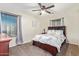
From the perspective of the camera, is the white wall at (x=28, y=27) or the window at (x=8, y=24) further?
the white wall at (x=28, y=27)

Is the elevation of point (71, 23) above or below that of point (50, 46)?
above

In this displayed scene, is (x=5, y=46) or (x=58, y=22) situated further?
(x=58, y=22)

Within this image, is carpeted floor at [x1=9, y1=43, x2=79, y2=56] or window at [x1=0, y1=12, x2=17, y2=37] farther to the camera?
carpeted floor at [x1=9, y1=43, x2=79, y2=56]

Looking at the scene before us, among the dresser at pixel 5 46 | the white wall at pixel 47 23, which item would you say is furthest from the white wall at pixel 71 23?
the dresser at pixel 5 46

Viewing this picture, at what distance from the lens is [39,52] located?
63.9 inches

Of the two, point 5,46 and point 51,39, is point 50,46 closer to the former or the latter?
point 51,39

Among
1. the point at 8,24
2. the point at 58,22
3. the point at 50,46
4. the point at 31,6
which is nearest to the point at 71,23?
the point at 58,22

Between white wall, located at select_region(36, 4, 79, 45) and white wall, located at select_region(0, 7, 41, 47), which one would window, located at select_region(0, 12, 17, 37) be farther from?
white wall, located at select_region(36, 4, 79, 45)

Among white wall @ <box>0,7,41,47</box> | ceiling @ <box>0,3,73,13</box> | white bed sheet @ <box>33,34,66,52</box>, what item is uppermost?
ceiling @ <box>0,3,73,13</box>

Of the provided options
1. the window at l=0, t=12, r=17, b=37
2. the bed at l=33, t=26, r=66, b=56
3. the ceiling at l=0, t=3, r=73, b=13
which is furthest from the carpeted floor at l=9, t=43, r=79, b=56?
the ceiling at l=0, t=3, r=73, b=13

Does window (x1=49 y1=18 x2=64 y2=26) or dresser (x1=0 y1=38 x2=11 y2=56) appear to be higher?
window (x1=49 y1=18 x2=64 y2=26)

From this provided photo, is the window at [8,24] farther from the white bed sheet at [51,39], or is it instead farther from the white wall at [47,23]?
the white bed sheet at [51,39]

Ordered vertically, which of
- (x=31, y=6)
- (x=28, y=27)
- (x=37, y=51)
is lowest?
(x=37, y=51)

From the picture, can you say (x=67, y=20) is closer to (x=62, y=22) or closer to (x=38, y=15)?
(x=62, y=22)
